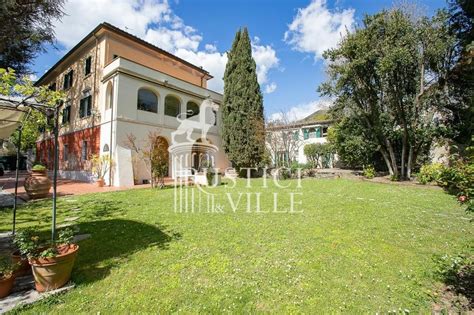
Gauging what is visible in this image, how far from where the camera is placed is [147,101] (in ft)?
53.0

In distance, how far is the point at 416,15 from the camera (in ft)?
44.4

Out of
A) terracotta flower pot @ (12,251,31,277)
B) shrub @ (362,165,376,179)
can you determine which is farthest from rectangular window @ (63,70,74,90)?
shrub @ (362,165,376,179)

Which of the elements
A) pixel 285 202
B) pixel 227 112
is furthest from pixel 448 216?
pixel 227 112

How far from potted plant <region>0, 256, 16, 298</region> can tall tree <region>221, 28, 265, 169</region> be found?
631 inches

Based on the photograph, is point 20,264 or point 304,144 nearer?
point 20,264

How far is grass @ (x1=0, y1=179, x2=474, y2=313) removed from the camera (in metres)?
2.87

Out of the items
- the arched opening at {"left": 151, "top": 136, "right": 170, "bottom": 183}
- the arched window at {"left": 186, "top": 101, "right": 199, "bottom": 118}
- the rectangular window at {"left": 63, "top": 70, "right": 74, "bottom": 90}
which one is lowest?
the arched opening at {"left": 151, "top": 136, "right": 170, "bottom": 183}

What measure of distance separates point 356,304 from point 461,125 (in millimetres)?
17109

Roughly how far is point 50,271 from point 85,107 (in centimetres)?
1755

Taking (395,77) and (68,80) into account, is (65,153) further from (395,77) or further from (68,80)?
(395,77)

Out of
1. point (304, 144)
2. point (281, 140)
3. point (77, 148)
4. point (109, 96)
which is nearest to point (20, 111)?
point (109, 96)

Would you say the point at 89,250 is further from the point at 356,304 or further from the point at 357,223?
the point at 357,223

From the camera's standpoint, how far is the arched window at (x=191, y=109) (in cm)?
1908

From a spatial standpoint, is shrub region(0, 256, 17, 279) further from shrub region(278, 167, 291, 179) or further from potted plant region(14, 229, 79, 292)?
shrub region(278, 167, 291, 179)
